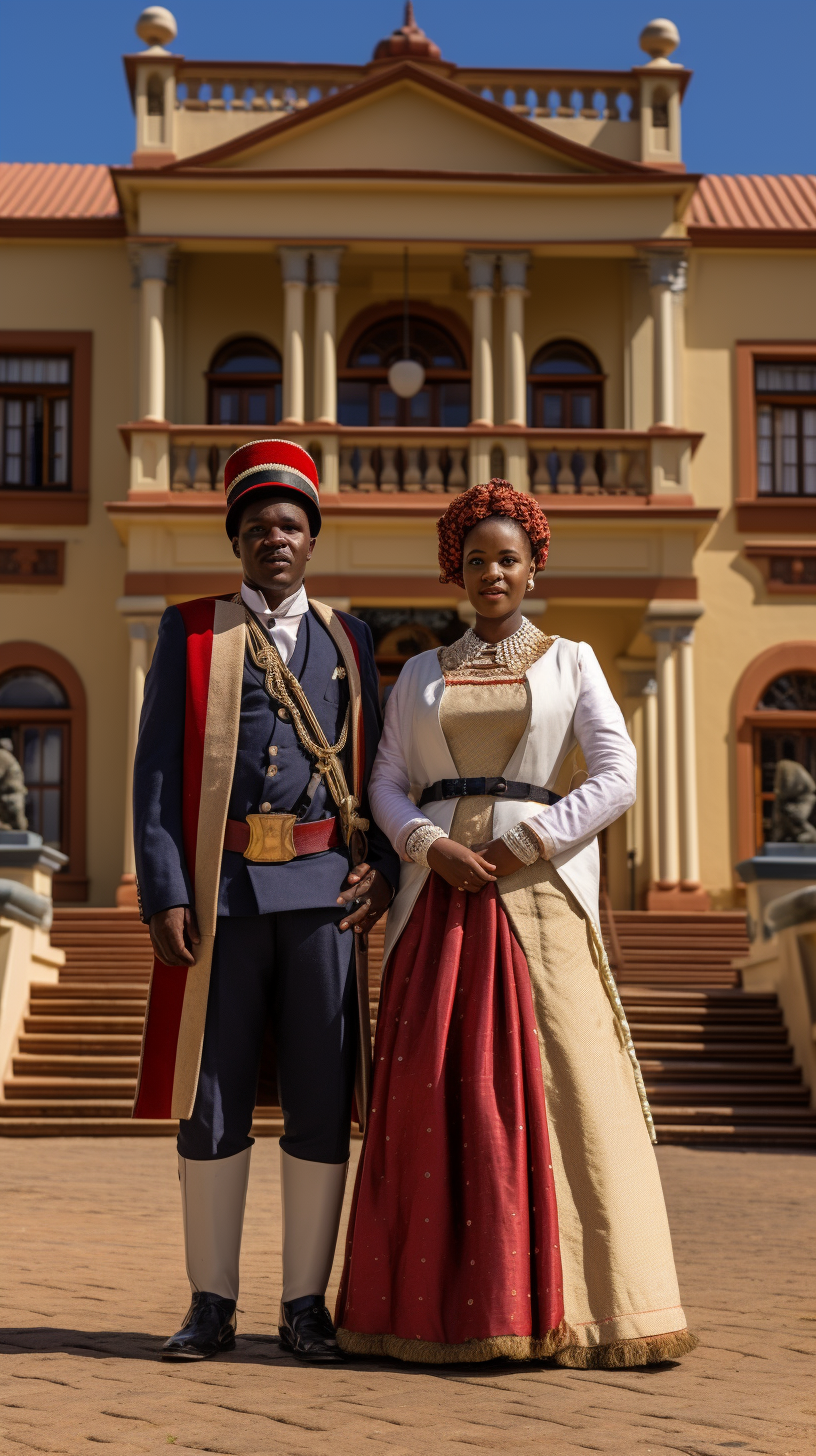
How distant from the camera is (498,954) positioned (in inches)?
149

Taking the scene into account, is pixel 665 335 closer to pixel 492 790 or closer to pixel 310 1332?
pixel 492 790

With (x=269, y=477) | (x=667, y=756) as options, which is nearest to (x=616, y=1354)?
(x=269, y=477)

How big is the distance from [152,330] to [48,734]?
4.11m

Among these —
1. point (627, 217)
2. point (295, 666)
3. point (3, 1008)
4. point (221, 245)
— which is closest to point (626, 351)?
point (627, 217)

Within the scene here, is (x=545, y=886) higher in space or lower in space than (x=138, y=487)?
lower

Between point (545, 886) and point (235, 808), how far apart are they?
2.42ft

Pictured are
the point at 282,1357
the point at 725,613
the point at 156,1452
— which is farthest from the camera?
the point at 725,613

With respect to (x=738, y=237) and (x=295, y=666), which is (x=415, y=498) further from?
(x=295, y=666)

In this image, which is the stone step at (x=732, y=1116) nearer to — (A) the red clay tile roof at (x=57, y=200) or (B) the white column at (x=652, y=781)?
(B) the white column at (x=652, y=781)

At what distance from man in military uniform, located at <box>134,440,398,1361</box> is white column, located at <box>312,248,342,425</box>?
1207cm

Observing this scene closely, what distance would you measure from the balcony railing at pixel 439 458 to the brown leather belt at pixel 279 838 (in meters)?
12.1

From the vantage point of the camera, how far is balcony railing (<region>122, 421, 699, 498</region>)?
15.8 meters

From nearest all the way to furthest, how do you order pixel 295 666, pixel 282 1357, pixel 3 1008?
pixel 282 1357 < pixel 295 666 < pixel 3 1008

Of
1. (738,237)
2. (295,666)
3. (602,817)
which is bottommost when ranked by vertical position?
(602,817)
